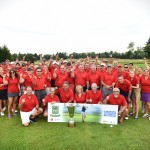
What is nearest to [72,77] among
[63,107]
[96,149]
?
[63,107]

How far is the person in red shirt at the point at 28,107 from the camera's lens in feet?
28.8

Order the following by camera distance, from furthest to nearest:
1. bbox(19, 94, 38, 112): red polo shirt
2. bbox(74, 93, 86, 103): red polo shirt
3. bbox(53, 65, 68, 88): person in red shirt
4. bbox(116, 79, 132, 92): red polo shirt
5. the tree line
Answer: the tree line → bbox(53, 65, 68, 88): person in red shirt → bbox(116, 79, 132, 92): red polo shirt → bbox(74, 93, 86, 103): red polo shirt → bbox(19, 94, 38, 112): red polo shirt

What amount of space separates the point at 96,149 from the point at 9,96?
4659 millimetres

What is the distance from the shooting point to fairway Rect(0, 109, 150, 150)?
21.9 ft

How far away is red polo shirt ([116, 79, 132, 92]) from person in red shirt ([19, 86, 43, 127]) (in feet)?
10.6

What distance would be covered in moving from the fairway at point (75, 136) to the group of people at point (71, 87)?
1.96ft

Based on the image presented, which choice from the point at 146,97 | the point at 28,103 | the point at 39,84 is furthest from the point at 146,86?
the point at 28,103

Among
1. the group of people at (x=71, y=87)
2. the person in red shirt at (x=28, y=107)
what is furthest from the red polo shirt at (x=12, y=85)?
the person in red shirt at (x=28, y=107)

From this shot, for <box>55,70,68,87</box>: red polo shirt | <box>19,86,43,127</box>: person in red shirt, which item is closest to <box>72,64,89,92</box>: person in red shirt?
<box>55,70,68,87</box>: red polo shirt

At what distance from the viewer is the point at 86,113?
8898 millimetres

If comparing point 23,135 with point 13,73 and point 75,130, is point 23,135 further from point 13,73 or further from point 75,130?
point 13,73

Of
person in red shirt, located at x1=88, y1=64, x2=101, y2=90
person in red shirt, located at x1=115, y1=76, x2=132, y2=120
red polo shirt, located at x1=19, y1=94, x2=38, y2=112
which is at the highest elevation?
person in red shirt, located at x1=88, y1=64, x2=101, y2=90

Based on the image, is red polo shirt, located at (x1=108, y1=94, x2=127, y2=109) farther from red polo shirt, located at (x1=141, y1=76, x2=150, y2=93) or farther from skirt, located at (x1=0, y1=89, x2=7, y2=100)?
skirt, located at (x1=0, y1=89, x2=7, y2=100)

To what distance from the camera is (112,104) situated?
9.10 meters
